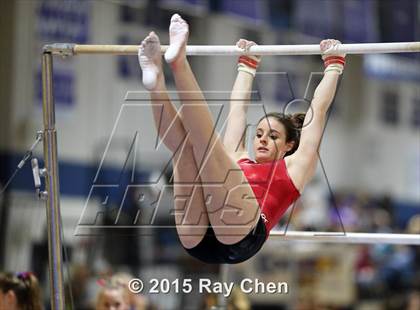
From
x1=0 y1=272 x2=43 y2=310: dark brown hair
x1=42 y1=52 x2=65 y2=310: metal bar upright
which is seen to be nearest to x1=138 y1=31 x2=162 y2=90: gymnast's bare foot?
x1=42 y1=52 x2=65 y2=310: metal bar upright

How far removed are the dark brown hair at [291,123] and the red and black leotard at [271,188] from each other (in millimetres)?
223

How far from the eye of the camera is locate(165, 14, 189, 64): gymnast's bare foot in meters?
3.96

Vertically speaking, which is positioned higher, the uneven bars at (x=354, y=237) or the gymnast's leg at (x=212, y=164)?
the gymnast's leg at (x=212, y=164)

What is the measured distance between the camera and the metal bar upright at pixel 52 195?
432 cm

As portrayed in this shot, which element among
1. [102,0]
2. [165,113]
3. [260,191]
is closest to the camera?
[165,113]

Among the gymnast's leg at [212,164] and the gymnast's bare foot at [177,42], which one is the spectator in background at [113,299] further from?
the gymnast's bare foot at [177,42]

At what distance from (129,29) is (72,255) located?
3639 millimetres

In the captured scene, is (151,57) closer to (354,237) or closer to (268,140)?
(268,140)

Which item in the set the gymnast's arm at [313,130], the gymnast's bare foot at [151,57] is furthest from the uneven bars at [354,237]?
the gymnast's bare foot at [151,57]

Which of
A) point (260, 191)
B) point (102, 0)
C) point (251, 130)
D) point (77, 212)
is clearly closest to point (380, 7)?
point (102, 0)

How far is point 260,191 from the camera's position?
463cm

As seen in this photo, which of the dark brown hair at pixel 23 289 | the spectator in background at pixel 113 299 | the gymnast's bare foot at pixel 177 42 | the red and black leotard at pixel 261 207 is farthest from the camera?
the spectator in background at pixel 113 299

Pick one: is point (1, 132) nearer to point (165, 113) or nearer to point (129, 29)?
point (129, 29)
